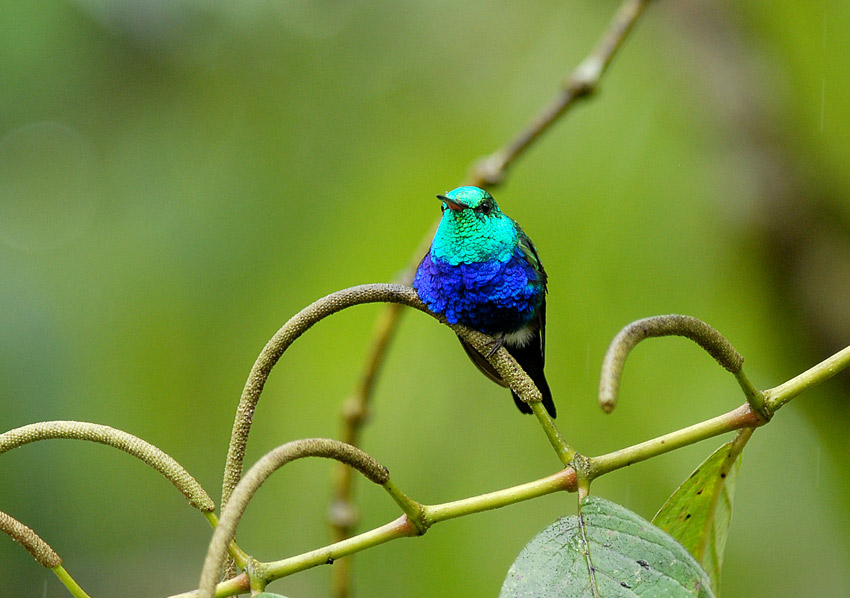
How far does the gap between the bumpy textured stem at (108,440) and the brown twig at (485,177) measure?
0.98 meters

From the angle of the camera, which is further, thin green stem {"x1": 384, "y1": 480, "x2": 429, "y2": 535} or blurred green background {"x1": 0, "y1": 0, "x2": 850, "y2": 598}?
blurred green background {"x1": 0, "y1": 0, "x2": 850, "y2": 598}

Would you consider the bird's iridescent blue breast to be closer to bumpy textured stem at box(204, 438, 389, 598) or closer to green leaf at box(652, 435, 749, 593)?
green leaf at box(652, 435, 749, 593)

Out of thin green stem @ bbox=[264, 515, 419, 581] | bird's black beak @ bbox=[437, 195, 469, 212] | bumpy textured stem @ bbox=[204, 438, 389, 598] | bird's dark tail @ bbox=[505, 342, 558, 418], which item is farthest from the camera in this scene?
bird's dark tail @ bbox=[505, 342, 558, 418]

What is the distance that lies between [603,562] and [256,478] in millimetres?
439

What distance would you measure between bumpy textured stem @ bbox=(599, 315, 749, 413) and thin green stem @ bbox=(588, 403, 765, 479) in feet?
0.21

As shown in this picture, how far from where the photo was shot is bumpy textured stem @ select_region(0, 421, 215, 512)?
1.05 m

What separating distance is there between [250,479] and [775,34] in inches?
122

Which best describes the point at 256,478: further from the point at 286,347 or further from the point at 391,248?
the point at 391,248

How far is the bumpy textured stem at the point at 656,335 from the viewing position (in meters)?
1.02

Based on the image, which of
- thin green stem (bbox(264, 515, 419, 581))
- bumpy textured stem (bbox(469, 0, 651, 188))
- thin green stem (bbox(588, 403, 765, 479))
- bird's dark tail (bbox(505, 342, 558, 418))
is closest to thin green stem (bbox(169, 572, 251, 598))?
thin green stem (bbox(264, 515, 419, 581))

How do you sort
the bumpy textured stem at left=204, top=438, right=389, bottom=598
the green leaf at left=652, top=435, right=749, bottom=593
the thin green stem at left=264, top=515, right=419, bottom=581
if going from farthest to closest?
1. the green leaf at left=652, top=435, right=749, bottom=593
2. the thin green stem at left=264, top=515, right=419, bottom=581
3. the bumpy textured stem at left=204, top=438, right=389, bottom=598

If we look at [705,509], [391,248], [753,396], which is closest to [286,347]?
[753,396]

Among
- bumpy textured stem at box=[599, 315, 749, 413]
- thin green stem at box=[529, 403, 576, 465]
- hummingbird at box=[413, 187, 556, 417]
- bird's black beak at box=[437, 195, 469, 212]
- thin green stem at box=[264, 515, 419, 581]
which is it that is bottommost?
thin green stem at box=[264, 515, 419, 581]

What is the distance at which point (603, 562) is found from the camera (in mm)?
1082
